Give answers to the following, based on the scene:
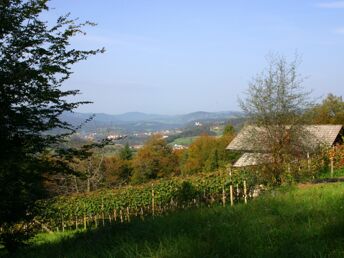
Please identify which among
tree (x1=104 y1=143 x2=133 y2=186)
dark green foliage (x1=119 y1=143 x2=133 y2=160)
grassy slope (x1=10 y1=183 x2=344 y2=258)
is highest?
grassy slope (x1=10 y1=183 x2=344 y2=258)

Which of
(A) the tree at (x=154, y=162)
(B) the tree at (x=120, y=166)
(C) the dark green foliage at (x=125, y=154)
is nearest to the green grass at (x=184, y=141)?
(A) the tree at (x=154, y=162)

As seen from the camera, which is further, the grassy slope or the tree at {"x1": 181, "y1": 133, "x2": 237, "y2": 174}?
the tree at {"x1": 181, "y1": 133, "x2": 237, "y2": 174}

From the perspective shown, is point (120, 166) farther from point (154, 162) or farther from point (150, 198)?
point (150, 198)

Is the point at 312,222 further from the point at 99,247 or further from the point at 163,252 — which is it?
the point at 99,247

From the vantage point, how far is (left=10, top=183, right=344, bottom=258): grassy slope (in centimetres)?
431

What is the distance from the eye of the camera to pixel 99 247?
525cm

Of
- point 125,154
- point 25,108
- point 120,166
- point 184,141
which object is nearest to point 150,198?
point 25,108

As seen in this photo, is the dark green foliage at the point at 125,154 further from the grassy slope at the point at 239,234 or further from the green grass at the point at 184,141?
the grassy slope at the point at 239,234

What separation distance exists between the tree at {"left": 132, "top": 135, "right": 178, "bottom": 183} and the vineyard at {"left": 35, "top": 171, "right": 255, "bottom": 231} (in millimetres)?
34355

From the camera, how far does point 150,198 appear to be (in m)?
27.2

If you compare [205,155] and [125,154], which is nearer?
[205,155]

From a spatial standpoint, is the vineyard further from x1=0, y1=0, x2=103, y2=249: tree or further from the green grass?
the green grass

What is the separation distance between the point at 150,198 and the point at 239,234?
73.8 feet

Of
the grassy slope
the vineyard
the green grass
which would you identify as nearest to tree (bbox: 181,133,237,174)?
the vineyard
